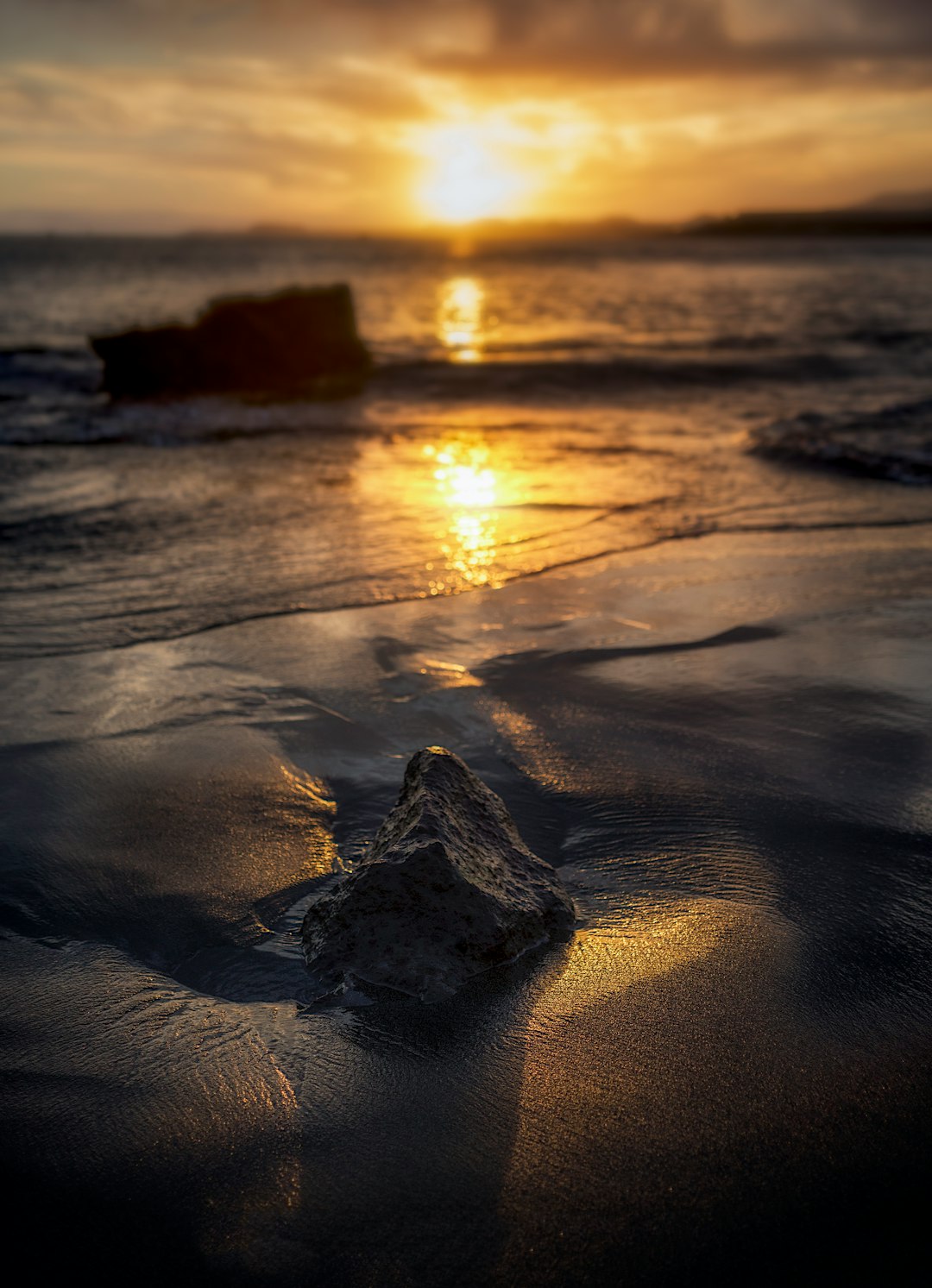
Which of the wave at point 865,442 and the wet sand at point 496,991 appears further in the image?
the wave at point 865,442

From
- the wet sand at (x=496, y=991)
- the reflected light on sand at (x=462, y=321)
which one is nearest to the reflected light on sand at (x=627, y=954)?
the wet sand at (x=496, y=991)

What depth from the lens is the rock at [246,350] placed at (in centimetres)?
1363

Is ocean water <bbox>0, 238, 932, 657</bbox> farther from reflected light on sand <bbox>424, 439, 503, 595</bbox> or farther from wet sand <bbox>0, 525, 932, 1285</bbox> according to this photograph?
wet sand <bbox>0, 525, 932, 1285</bbox>

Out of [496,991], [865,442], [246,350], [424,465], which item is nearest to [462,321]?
[246,350]

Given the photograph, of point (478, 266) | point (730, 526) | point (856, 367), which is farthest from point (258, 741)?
point (478, 266)

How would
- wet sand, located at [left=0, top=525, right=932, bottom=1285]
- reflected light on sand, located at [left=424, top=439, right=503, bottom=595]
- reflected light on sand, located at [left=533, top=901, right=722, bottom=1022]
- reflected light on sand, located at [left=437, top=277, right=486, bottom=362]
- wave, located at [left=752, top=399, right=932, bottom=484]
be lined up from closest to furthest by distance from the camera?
wet sand, located at [left=0, top=525, right=932, bottom=1285]
reflected light on sand, located at [left=533, top=901, right=722, bottom=1022]
reflected light on sand, located at [left=424, top=439, right=503, bottom=595]
wave, located at [left=752, top=399, right=932, bottom=484]
reflected light on sand, located at [left=437, top=277, right=486, bottom=362]

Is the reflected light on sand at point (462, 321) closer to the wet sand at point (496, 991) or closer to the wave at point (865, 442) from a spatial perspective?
the wave at point (865, 442)

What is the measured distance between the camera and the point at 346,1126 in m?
1.82

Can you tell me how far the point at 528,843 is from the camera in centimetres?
277

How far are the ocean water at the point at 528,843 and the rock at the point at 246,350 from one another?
691 cm

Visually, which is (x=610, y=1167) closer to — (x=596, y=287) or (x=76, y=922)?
(x=76, y=922)

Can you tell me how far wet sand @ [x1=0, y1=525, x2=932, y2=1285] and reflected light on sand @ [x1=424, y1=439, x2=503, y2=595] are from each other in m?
1.29

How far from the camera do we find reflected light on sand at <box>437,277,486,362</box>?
19.5m

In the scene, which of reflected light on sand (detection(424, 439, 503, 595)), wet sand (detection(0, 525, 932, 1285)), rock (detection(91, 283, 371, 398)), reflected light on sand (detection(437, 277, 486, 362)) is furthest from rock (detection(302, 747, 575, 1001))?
reflected light on sand (detection(437, 277, 486, 362))
